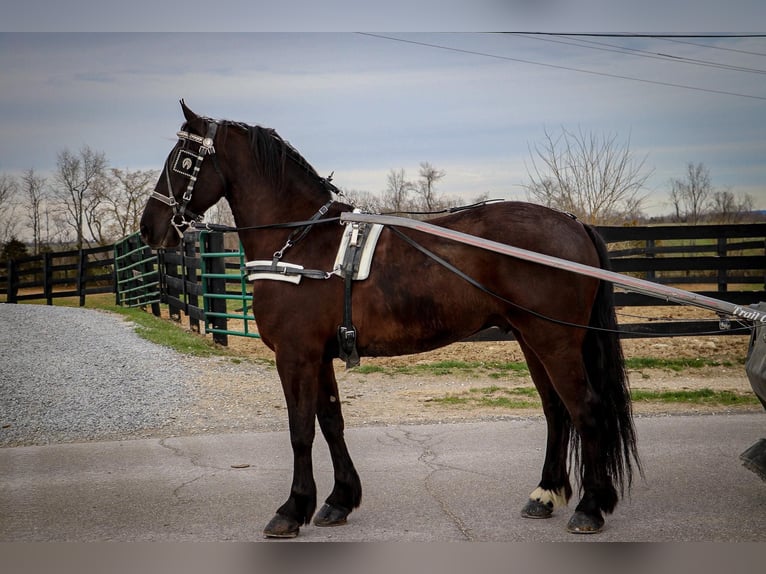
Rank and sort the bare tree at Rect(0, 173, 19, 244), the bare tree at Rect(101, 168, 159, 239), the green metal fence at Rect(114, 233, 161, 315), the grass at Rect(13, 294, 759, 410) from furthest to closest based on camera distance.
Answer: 1. the green metal fence at Rect(114, 233, 161, 315)
2. the grass at Rect(13, 294, 759, 410)
3. the bare tree at Rect(101, 168, 159, 239)
4. the bare tree at Rect(0, 173, 19, 244)

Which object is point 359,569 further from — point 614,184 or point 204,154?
point 614,184

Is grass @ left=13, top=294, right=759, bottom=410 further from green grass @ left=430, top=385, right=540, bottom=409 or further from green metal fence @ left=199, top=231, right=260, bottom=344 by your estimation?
green metal fence @ left=199, top=231, right=260, bottom=344

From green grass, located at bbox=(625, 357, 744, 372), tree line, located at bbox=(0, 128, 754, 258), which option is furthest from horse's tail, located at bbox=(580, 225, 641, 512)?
green grass, located at bbox=(625, 357, 744, 372)

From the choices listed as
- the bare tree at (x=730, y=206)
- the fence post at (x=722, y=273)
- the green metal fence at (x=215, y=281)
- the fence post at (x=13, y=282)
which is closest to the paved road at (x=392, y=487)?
the fence post at (x=13, y=282)

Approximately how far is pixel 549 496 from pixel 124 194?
443 cm

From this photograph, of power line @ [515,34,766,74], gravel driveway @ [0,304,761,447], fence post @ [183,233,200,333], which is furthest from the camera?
fence post @ [183,233,200,333]

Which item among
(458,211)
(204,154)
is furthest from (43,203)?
(458,211)

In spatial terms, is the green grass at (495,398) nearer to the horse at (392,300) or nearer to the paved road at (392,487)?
the paved road at (392,487)

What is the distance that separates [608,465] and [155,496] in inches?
93.1

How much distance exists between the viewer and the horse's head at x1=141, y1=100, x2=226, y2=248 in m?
3.43

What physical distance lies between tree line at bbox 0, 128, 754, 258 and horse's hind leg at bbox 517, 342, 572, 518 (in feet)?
3.62

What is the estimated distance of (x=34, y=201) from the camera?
16.4ft

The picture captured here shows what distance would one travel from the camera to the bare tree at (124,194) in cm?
570

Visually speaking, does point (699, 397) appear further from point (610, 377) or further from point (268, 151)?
point (268, 151)
